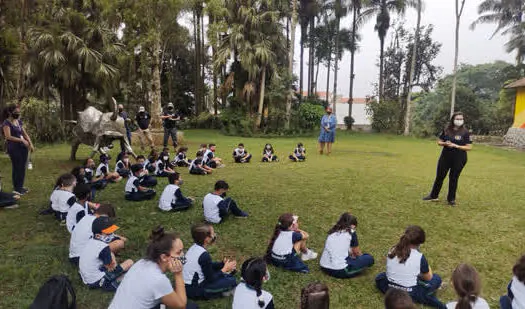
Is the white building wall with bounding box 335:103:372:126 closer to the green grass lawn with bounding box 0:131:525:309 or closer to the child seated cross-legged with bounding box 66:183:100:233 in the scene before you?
the green grass lawn with bounding box 0:131:525:309

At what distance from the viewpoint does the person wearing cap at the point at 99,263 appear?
3477 mm

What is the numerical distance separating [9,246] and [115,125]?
5.50 meters

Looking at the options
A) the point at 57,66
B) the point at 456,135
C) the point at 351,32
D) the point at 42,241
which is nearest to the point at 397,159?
the point at 456,135

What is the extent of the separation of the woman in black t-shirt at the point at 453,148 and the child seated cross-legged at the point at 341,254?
131 inches

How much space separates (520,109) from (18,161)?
70.8 ft

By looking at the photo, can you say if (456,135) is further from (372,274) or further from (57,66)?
(57,66)

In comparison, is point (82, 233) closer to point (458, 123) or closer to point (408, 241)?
point (408, 241)

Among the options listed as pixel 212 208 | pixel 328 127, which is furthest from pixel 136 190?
pixel 328 127

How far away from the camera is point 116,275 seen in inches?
141

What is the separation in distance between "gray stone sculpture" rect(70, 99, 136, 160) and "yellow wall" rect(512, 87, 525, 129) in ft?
61.6

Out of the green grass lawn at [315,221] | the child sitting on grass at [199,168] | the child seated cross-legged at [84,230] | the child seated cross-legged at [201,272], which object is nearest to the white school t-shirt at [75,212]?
the green grass lawn at [315,221]

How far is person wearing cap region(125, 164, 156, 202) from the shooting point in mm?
6629

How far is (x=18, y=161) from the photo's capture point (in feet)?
21.2

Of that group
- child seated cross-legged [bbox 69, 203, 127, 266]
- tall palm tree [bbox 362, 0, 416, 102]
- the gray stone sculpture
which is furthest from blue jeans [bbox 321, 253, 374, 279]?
tall palm tree [bbox 362, 0, 416, 102]
